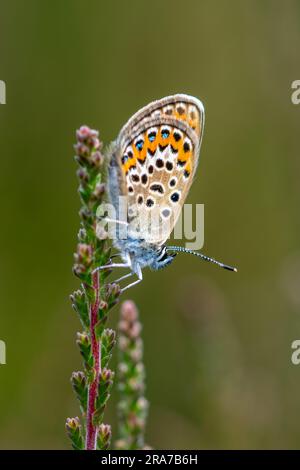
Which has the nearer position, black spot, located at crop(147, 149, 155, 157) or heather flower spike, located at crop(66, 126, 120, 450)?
heather flower spike, located at crop(66, 126, 120, 450)

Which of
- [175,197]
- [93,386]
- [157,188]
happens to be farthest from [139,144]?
[93,386]

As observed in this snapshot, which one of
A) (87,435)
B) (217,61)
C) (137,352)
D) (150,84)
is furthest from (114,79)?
(87,435)

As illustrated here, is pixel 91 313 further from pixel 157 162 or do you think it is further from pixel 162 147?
pixel 162 147

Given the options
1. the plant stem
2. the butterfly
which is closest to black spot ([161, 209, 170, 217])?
the butterfly

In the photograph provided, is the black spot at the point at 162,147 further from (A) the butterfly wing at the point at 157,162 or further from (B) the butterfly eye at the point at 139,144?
(B) the butterfly eye at the point at 139,144

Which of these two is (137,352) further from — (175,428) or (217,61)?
(217,61)

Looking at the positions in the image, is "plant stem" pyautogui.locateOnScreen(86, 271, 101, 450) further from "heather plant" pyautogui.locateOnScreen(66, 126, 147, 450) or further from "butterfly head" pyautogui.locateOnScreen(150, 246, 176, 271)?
"butterfly head" pyautogui.locateOnScreen(150, 246, 176, 271)

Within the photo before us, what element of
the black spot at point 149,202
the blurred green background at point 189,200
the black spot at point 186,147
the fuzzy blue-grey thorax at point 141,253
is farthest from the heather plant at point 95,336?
the blurred green background at point 189,200

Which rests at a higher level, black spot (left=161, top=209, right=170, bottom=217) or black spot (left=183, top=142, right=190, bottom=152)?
black spot (left=183, top=142, right=190, bottom=152)
